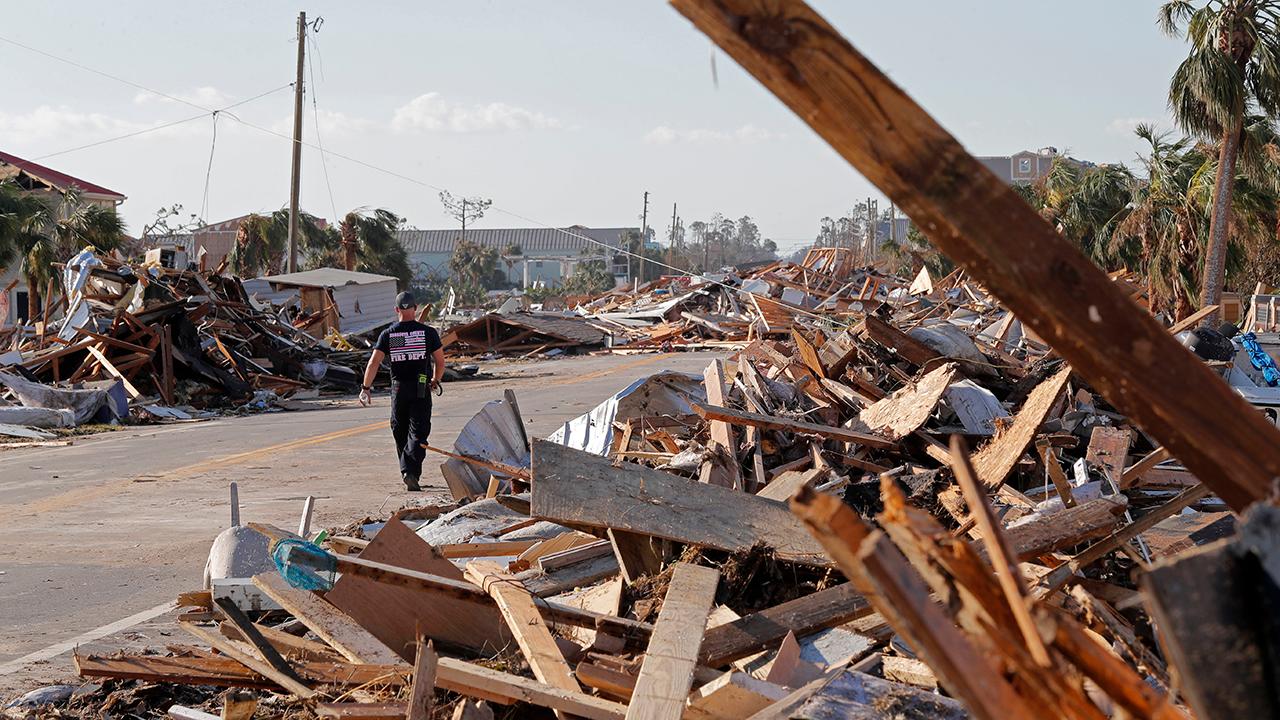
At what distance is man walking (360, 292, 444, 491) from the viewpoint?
10.4m

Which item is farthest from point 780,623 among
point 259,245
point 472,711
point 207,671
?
point 259,245

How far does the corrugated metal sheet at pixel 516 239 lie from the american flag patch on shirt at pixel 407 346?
125453 millimetres

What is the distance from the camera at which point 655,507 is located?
226 inches

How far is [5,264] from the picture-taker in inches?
1346

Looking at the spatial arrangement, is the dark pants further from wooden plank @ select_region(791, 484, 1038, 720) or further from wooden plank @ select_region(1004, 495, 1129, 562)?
wooden plank @ select_region(791, 484, 1038, 720)

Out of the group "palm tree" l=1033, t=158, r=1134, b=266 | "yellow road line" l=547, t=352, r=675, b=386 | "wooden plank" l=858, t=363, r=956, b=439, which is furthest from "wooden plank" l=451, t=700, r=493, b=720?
"palm tree" l=1033, t=158, r=1134, b=266

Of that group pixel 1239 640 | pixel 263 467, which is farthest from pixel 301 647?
pixel 263 467

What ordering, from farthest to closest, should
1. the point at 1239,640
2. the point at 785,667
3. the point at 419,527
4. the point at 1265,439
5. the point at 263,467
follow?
the point at 263,467
the point at 419,527
the point at 785,667
the point at 1265,439
the point at 1239,640

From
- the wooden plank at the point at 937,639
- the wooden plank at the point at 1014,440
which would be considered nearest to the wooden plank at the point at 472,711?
the wooden plank at the point at 937,639

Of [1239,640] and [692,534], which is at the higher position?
[1239,640]

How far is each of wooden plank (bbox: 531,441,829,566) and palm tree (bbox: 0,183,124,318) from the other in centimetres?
3181

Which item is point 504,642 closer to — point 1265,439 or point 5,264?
point 1265,439

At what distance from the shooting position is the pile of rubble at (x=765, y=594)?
2109 millimetres

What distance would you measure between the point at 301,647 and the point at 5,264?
111ft
